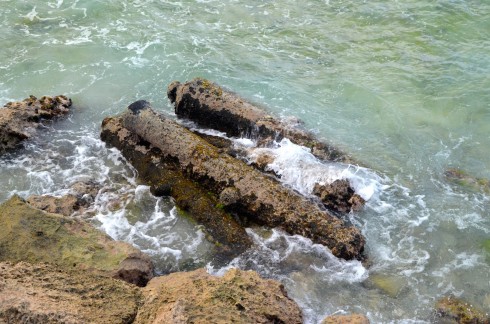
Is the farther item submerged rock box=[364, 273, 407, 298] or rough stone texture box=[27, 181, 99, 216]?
rough stone texture box=[27, 181, 99, 216]

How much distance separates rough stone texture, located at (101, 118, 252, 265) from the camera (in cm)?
1074

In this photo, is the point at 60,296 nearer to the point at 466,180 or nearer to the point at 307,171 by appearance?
the point at 307,171

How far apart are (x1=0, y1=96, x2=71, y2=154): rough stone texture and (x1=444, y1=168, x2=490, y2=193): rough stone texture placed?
1260cm

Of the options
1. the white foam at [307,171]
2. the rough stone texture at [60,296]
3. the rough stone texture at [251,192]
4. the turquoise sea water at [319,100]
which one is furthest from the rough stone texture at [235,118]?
the rough stone texture at [60,296]

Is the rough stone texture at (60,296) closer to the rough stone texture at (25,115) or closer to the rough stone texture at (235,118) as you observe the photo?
the rough stone texture at (235,118)

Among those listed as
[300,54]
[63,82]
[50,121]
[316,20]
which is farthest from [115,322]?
[316,20]

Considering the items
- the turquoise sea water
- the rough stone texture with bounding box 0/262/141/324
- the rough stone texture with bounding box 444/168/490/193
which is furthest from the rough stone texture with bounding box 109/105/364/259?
the rough stone texture with bounding box 444/168/490/193

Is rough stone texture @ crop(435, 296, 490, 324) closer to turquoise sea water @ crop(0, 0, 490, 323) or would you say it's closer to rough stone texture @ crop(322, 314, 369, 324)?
turquoise sea water @ crop(0, 0, 490, 323)

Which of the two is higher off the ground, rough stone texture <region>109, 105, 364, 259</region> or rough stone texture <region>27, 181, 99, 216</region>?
rough stone texture <region>109, 105, 364, 259</region>

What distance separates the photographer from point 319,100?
16672 mm

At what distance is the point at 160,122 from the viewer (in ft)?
42.8

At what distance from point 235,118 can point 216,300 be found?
7.22 metres

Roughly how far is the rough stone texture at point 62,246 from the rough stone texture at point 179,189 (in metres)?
1.87

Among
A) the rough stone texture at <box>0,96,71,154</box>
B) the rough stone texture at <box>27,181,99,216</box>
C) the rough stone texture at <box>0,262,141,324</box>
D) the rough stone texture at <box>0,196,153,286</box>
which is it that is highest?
the rough stone texture at <box>0,262,141,324</box>
